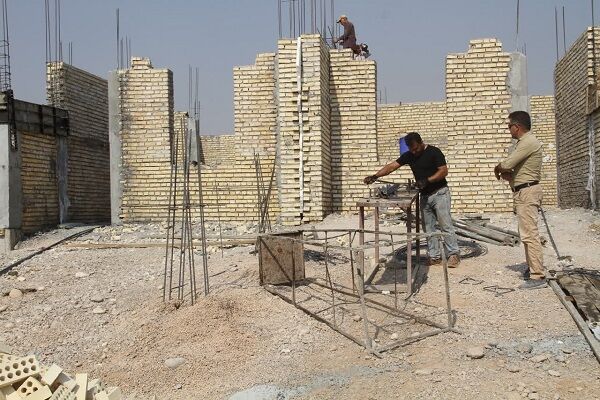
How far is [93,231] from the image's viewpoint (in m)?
10.3

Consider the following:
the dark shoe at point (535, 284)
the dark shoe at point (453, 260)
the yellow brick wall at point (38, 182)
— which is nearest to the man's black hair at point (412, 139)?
the dark shoe at point (453, 260)

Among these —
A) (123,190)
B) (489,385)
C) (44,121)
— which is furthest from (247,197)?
(489,385)

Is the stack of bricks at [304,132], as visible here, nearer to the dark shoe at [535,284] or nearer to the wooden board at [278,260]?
the wooden board at [278,260]

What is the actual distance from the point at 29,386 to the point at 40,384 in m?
0.07

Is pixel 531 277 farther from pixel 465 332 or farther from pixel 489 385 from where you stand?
pixel 489 385

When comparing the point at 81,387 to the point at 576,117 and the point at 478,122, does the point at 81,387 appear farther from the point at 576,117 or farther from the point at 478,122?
the point at 576,117

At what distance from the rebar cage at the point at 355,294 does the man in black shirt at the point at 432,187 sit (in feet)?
1.30

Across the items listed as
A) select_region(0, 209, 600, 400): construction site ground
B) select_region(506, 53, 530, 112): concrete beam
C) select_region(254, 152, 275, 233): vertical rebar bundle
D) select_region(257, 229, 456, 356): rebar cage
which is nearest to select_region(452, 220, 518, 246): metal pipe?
select_region(0, 209, 600, 400): construction site ground

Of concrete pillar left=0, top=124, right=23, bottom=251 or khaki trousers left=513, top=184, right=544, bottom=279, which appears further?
concrete pillar left=0, top=124, right=23, bottom=251

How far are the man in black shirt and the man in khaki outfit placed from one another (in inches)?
29.4

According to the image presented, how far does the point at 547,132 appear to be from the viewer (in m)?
16.9

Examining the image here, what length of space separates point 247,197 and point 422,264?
4794 millimetres

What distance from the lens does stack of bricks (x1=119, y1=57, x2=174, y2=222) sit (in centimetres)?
1066

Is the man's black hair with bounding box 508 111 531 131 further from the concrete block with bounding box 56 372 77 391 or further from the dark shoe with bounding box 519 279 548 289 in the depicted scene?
the concrete block with bounding box 56 372 77 391
